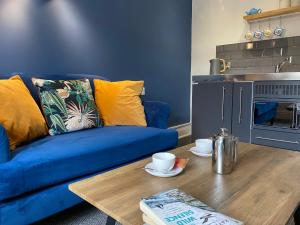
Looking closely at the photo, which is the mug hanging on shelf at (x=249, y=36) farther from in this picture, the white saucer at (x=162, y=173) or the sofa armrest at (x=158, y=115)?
the white saucer at (x=162, y=173)

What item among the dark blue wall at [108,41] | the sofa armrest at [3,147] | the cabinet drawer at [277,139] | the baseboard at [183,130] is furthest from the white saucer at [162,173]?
the baseboard at [183,130]

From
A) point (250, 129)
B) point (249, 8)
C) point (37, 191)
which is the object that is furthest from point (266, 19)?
point (37, 191)

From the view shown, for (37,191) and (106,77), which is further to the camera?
(106,77)

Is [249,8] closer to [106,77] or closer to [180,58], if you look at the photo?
[180,58]

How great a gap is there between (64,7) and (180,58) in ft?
5.89

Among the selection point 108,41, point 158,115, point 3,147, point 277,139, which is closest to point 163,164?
point 3,147

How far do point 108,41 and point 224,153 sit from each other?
80.1 inches

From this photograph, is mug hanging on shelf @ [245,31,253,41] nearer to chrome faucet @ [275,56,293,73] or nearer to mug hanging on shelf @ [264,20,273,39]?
mug hanging on shelf @ [264,20,273,39]

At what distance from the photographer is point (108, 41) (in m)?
2.62

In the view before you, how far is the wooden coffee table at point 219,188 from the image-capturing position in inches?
26.7

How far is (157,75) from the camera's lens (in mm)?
3189

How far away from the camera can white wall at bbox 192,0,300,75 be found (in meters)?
2.91

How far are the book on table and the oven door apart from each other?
2005mm

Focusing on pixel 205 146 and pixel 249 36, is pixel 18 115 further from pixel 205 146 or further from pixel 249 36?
pixel 249 36
